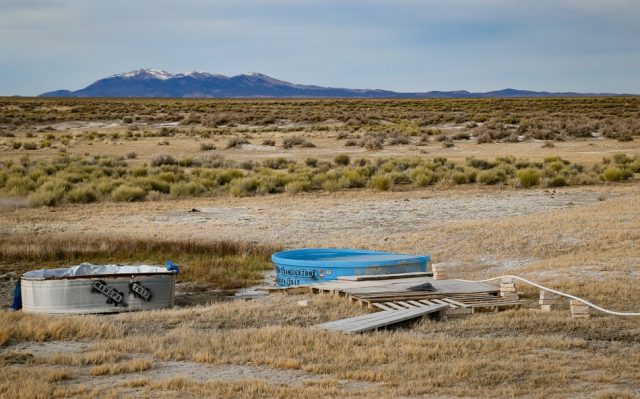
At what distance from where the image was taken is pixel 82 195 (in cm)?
2473

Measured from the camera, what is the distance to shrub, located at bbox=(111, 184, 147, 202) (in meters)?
25.0

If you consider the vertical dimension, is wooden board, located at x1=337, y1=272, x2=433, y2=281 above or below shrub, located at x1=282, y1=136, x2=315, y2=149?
below

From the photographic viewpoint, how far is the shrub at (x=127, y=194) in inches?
985

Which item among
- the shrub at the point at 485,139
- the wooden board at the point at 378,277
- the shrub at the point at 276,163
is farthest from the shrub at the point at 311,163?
the wooden board at the point at 378,277

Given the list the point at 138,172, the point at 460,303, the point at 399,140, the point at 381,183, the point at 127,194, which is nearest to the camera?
the point at 460,303

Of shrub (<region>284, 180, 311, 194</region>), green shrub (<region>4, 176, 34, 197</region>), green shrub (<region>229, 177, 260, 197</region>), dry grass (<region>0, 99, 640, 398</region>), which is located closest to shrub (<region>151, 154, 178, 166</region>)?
green shrub (<region>4, 176, 34, 197</region>)

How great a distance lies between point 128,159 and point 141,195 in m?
13.0

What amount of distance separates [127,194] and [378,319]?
651 inches

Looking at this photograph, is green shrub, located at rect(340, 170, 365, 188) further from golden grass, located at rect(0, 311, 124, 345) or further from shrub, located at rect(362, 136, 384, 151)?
golden grass, located at rect(0, 311, 124, 345)

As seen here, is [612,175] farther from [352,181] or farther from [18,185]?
[18,185]

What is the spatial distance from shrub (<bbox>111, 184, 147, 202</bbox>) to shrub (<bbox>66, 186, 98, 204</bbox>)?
584 millimetres

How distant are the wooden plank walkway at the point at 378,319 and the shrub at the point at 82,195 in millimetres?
16112

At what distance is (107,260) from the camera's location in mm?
16812

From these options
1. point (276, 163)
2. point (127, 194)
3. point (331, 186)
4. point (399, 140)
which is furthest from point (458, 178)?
point (399, 140)
